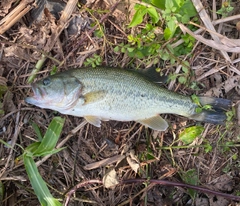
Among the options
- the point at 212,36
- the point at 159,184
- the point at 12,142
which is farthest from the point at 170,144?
the point at 12,142

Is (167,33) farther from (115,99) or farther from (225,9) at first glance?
(115,99)

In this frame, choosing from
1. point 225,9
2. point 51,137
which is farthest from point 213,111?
point 51,137

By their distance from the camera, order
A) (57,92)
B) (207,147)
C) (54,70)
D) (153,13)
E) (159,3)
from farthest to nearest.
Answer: (207,147)
(54,70)
(159,3)
(153,13)
(57,92)

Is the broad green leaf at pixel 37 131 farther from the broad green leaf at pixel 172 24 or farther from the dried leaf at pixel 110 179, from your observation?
the broad green leaf at pixel 172 24

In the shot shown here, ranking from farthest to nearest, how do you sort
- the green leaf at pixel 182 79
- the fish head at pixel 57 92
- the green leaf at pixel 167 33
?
the green leaf at pixel 182 79, the green leaf at pixel 167 33, the fish head at pixel 57 92

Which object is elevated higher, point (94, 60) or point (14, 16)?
point (14, 16)

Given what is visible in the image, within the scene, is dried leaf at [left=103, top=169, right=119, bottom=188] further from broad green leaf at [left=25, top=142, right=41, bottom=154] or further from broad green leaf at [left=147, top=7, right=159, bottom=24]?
broad green leaf at [left=147, top=7, right=159, bottom=24]

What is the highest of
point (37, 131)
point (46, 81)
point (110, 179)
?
point (46, 81)

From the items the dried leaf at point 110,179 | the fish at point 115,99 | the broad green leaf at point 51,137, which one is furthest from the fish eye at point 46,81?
the dried leaf at point 110,179
